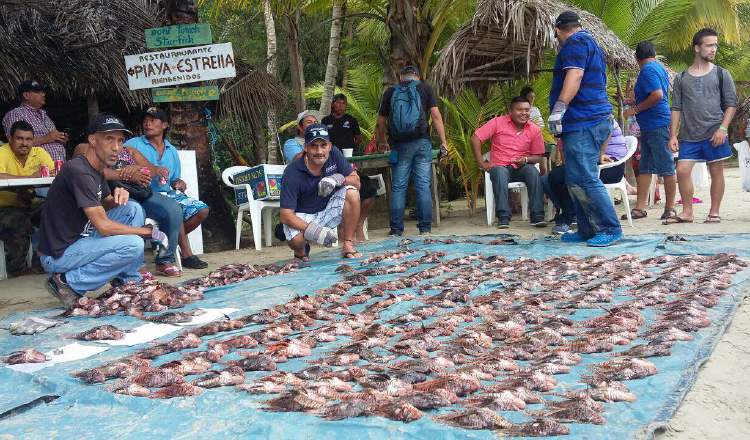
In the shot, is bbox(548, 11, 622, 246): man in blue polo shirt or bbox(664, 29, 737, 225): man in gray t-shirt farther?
bbox(664, 29, 737, 225): man in gray t-shirt

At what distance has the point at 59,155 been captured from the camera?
7883mm

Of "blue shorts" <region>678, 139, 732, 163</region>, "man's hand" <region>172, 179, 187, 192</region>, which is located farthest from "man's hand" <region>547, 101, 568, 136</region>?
"man's hand" <region>172, 179, 187, 192</region>

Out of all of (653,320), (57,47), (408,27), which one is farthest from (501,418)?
(408,27)

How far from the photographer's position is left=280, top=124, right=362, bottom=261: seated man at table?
656 cm

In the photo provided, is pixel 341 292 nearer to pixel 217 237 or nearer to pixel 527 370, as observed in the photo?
pixel 527 370

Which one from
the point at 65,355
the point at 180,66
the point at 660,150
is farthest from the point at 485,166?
the point at 65,355

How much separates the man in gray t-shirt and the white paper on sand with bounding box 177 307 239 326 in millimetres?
5329

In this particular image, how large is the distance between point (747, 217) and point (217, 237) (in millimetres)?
6076

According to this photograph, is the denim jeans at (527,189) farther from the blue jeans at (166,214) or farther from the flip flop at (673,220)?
the blue jeans at (166,214)

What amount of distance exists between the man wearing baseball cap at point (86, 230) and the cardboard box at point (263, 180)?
2.90 meters

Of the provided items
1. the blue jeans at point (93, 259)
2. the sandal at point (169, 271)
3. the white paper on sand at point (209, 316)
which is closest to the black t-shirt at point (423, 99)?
the sandal at point (169, 271)

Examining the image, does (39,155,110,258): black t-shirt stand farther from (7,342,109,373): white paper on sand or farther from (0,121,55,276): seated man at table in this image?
(0,121,55,276): seated man at table

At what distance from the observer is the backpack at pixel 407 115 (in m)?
8.45

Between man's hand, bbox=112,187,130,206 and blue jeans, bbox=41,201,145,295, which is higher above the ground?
man's hand, bbox=112,187,130,206
